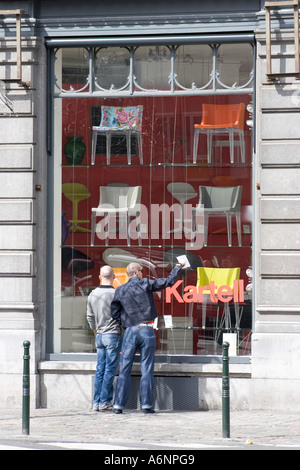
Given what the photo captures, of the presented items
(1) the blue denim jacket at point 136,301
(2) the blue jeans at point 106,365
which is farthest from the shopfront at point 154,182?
(1) the blue denim jacket at point 136,301

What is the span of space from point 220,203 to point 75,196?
6.98 feet

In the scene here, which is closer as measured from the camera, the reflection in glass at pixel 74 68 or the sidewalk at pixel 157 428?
the sidewalk at pixel 157 428

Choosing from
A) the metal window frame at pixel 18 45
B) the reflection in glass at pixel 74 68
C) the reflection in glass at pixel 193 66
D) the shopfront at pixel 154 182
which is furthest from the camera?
the reflection in glass at pixel 74 68

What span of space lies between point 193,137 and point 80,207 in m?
1.94

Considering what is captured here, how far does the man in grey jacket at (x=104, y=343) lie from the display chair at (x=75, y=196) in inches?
47.7

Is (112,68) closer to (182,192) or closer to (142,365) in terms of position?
(182,192)

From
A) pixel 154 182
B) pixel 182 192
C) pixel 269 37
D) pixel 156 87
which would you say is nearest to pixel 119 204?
pixel 154 182

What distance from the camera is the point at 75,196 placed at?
1450 centimetres

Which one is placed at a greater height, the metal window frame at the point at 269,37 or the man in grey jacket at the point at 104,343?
the metal window frame at the point at 269,37

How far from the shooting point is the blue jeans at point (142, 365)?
13141 millimetres

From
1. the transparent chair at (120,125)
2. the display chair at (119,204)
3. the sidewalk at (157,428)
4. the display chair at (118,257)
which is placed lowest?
the sidewalk at (157,428)

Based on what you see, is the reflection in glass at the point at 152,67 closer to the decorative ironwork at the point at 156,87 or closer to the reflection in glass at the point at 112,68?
the decorative ironwork at the point at 156,87
